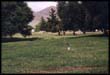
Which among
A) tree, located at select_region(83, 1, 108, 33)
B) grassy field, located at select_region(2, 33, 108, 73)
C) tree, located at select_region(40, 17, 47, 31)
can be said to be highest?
tree, located at select_region(83, 1, 108, 33)

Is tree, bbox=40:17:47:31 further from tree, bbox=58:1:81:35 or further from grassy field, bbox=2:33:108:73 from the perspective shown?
tree, bbox=58:1:81:35

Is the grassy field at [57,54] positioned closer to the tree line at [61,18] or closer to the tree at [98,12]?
the tree line at [61,18]

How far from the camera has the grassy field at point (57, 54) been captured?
49.1 ft

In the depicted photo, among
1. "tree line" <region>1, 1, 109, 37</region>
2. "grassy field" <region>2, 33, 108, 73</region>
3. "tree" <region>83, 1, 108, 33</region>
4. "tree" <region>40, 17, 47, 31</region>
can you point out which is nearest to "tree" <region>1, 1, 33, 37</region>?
"tree line" <region>1, 1, 109, 37</region>

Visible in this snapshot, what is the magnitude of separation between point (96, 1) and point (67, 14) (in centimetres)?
187

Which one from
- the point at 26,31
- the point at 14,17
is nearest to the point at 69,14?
the point at 26,31

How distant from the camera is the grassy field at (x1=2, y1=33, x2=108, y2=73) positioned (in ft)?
49.1

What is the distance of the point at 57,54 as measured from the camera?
2155cm

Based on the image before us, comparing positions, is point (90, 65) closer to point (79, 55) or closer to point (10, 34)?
point (79, 55)

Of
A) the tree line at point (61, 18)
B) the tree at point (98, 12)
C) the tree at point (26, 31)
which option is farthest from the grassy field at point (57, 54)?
the tree at point (98, 12)

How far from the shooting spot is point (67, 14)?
46.2ft

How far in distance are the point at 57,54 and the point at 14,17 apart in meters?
7.24

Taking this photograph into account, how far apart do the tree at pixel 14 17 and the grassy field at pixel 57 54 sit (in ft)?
1.54

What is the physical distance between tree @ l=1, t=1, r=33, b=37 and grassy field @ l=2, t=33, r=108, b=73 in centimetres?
47
